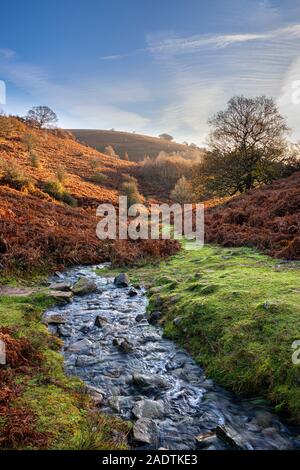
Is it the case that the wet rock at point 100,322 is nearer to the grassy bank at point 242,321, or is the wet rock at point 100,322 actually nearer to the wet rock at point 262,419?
the grassy bank at point 242,321

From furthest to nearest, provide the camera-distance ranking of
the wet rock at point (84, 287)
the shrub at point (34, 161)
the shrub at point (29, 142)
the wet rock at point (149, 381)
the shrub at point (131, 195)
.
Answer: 1. the shrub at point (29, 142)
2. the shrub at point (131, 195)
3. the shrub at point (34, 161)
4. the wet rock at point (84, 287)
5. the wet rock at point (149, 381)

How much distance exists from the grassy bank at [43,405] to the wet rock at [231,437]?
107 cm

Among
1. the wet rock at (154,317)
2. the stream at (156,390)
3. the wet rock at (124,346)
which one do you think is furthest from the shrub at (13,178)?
the wet rock at (124,346)

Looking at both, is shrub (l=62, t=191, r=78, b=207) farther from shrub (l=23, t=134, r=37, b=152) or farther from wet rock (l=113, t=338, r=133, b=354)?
wet rock (l=113, t=338, r=133, b=354)

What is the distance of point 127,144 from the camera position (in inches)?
3551

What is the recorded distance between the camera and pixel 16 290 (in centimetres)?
931

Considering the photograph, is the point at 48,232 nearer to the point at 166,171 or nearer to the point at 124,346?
the point at 124,346

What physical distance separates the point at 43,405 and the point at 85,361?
145 cm

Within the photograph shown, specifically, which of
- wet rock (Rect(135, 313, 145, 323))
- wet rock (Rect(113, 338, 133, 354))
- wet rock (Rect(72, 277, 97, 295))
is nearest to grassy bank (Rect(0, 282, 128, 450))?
wet rock (Rect(113, 338, 133, 354))

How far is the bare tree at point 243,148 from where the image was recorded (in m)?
27.8

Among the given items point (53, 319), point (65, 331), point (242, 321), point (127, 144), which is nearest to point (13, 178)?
point (53, 319)

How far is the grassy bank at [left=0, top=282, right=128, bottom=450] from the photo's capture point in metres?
3.61

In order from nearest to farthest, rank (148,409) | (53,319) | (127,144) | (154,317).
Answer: (148,409), (53,319), (154,317), (127,144)

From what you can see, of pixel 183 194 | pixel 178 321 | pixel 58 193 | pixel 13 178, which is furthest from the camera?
pixel 183 194
